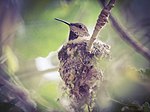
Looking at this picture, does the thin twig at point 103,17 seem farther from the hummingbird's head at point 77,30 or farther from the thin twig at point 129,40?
the thin twig at point 129,40

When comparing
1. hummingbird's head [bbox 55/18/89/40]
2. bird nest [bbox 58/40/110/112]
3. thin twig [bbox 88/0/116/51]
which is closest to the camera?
thin twig [bbox 88/0/116/51]

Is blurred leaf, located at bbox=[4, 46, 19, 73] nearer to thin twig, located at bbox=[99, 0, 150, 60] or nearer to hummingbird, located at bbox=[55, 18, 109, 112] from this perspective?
hummingbird, located at bbox=[55, 18, 109, 112]

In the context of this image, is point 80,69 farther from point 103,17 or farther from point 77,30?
point 103,17

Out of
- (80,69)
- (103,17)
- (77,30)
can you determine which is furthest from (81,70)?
(103,17)

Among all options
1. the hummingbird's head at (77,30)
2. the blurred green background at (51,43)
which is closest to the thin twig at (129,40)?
the blurred green background at (51,43)

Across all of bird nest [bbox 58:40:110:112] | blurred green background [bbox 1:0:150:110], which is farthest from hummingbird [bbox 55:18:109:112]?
blurred green background [bbox 1:0:150:110]

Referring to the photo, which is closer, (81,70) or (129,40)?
(81,70)
